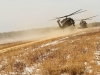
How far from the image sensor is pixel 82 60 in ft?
50.1

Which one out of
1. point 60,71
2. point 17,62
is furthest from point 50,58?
point 60,71

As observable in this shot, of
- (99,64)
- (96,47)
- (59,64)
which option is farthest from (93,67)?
(96,47)

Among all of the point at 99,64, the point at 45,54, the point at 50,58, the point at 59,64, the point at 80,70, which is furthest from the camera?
the point at 45,54

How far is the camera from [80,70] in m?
13.0

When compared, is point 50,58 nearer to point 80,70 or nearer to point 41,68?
point 41,68

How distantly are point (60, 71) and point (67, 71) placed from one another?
0.49 m

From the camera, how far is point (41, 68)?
1450 centimetres

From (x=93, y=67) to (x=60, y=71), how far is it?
2.24 m

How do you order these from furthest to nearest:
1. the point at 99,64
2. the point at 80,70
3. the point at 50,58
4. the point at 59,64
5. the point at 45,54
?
the point at 45,54, the point at 50,58, the point at 59,64, the point at 99,64, the point at 80,70

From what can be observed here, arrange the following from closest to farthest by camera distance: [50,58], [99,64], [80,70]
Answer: [80,70] → [99,64] → [50,58]

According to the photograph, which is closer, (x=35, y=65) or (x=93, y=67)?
(x=93, y=67)

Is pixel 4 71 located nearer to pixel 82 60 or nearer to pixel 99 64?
pixel 82 60

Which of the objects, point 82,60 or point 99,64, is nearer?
point 99,64

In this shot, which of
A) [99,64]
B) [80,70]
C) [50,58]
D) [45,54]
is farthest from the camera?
[45,54]
